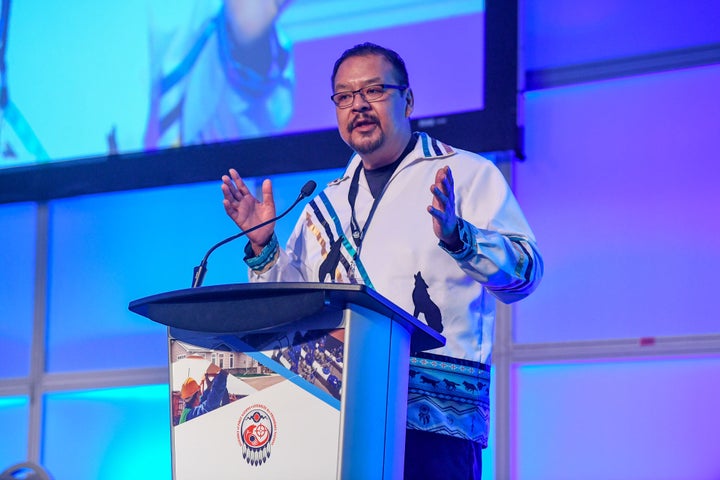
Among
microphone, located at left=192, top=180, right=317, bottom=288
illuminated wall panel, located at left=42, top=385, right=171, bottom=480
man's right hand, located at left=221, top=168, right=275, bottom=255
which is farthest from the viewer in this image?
illuminated wall panel, located at left=42, top=385, right=171, bottom=480

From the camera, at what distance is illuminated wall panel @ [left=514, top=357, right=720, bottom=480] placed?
3.14 m

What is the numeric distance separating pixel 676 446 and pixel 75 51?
2.82m

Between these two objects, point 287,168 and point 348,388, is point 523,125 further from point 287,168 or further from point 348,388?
point 348,388

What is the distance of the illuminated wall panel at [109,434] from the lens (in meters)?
3.97

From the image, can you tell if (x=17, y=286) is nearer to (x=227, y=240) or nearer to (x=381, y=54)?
(x=381, y=54)

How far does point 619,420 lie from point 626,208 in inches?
27.4

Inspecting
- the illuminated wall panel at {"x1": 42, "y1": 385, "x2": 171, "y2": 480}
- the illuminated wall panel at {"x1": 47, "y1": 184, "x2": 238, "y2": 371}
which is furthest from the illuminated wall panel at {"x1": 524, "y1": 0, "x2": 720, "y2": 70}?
the illuminated wall panel at {"x1": 42, "y1": 385, "x2": 171, "y2": 480}

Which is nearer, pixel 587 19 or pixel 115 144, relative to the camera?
pixel 587 19

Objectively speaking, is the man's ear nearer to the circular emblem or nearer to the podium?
the podium

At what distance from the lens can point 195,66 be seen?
389cm

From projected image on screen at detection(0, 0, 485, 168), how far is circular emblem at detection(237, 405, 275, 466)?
6.69ft

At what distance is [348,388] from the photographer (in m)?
1.49

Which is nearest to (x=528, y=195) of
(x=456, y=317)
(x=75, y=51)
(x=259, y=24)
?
(x=259, y=24)

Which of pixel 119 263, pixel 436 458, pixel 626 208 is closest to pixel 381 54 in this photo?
pixel 436 458
